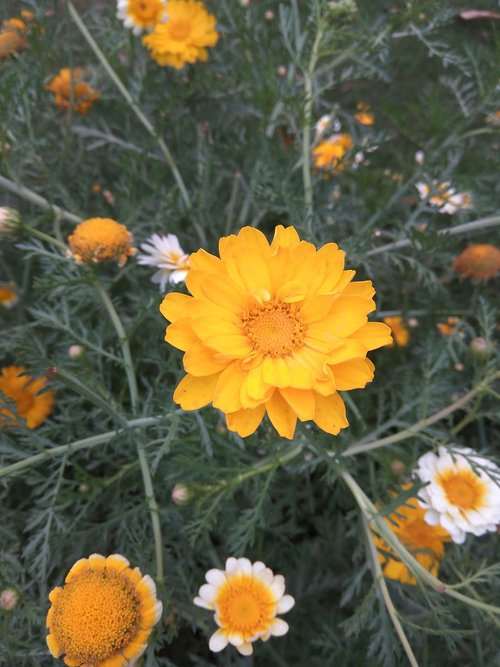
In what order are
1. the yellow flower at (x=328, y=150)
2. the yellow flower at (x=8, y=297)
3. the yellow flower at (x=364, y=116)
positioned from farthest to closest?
the yellow flower at (x=364, y=116)
the yellow flower at (x=328, y=150)
the yellow flower at (x=8, y=297)

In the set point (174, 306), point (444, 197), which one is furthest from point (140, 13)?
point (174, 306)

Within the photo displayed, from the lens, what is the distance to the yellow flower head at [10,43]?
82.6 inches

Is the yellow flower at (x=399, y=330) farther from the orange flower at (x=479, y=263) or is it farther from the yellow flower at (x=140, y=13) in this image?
the yellow flower at (x=140, y=13)

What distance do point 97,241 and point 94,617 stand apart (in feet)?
3.25

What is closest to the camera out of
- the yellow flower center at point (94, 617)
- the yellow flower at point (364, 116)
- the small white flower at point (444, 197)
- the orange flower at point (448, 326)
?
the yellow flower center at point (94, 617)

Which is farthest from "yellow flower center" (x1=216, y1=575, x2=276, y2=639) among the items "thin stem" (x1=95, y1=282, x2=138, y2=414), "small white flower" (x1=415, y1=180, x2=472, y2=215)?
"small white flower" (x1=415, y1=180, x2=472, y2=215)

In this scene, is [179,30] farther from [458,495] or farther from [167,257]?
[458,495]

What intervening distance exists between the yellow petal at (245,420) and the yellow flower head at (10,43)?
6.10 ft

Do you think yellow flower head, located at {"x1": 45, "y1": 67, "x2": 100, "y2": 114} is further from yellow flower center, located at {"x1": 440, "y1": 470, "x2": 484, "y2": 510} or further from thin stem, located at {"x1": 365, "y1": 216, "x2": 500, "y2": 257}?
yellow flower center, located at {"x1": 440, "y1": 470, "x2": 484, "y2": 510}

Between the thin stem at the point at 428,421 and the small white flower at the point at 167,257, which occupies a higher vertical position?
the small white flower at the point at 167,257

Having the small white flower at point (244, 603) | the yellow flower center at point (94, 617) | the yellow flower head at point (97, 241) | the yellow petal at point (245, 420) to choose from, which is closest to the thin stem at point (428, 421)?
the small white flower at point (244, 603)

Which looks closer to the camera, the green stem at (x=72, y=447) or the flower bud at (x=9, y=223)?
the green stem at (x=72, y=447)

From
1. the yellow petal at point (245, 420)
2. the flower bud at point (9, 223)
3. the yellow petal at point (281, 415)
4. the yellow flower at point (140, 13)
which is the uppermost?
the yellow flower at point (140, 13)

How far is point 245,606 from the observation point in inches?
54.3
